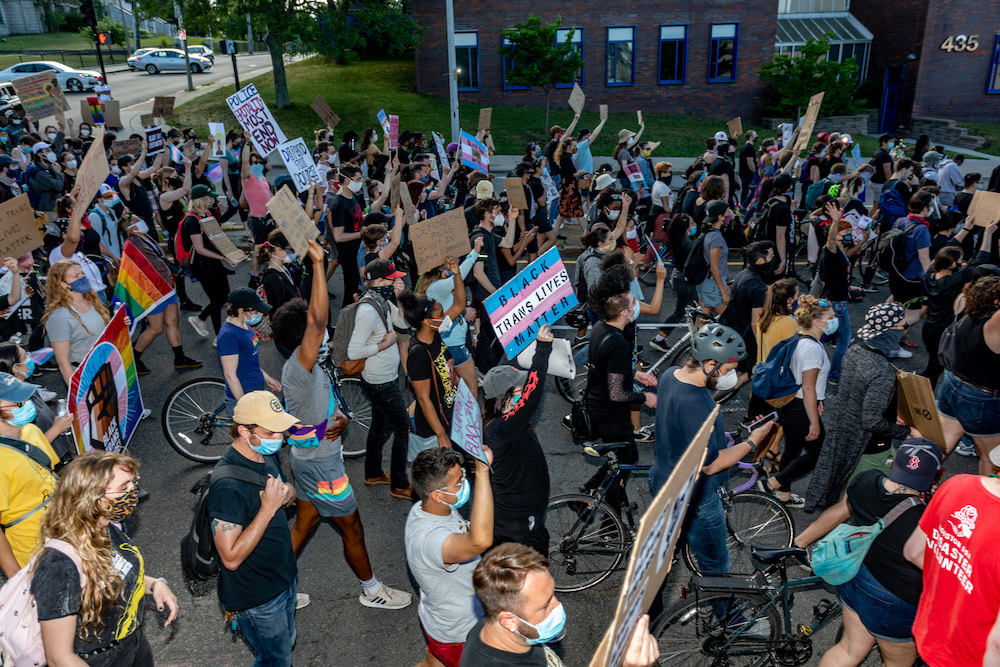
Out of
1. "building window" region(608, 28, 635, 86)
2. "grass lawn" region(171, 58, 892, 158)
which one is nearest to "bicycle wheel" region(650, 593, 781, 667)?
"grass lawn" region(171, 58, 892, 158)

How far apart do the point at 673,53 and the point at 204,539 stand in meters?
33.6

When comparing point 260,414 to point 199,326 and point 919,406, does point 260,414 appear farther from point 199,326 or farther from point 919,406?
point 199,326

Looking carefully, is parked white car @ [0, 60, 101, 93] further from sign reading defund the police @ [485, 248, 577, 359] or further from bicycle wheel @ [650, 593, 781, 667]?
bicycle wheel @ [650, 593, 781, 667]

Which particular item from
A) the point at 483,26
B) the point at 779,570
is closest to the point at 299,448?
the point at 779,570

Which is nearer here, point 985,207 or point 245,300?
point 245,300

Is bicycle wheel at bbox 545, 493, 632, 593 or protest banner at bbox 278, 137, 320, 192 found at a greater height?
protest banner at bbox 278, 137, 320, 192

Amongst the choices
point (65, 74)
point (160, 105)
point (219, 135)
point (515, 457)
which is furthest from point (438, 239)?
point (65, 74)

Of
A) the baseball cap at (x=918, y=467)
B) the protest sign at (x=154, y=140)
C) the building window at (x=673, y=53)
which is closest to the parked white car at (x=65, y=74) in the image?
the building window at (x=673, y=53)

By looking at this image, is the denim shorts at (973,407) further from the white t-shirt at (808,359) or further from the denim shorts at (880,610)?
the denim shorts at (880,610)

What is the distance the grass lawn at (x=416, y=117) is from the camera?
1129 inches

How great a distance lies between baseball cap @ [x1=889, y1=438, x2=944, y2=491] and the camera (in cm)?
373

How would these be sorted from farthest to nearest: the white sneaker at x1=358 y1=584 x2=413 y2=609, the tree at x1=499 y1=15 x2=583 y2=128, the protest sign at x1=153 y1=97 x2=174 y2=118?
the tree at x1=499 y1=15 x2=583 y2=128 < the protest sign at x1=153 y1=97 x2=174 y2=118 < the white sneaker at x1=358 y1=584 x2=413 y2=609

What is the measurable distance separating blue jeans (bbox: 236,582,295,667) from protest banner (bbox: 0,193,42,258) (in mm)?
5671

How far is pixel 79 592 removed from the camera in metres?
3.10
